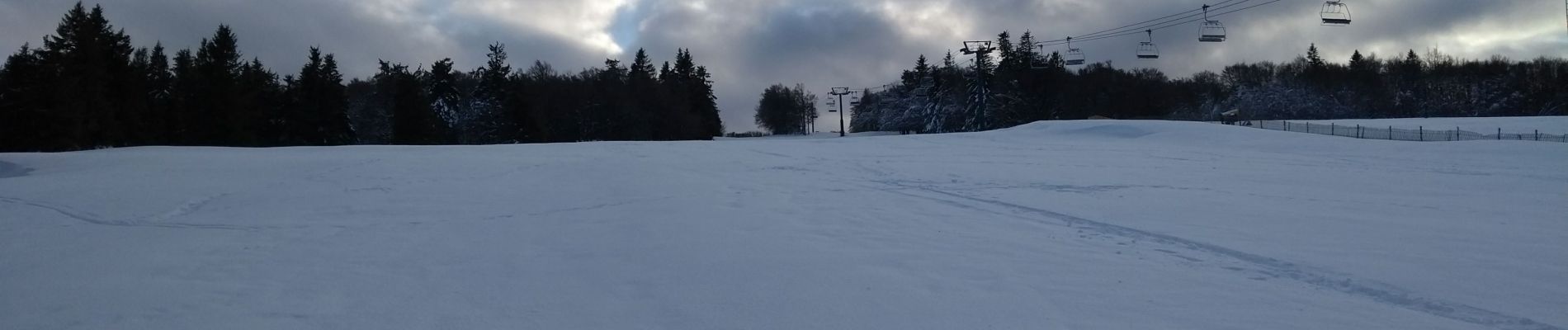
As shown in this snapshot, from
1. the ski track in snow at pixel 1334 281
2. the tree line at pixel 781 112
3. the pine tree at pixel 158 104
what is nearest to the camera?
the ski track in snow at pixel 1334 281

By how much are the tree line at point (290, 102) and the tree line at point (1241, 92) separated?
2542 cm

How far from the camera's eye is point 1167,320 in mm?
6980

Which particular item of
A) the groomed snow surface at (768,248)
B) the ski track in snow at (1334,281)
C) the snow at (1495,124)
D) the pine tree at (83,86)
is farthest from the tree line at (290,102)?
the snow at (1495,124)

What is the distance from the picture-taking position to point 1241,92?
104 meters

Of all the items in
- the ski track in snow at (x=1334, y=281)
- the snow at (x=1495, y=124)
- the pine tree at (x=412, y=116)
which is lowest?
the ski track in snow at (x=1334, y=281)

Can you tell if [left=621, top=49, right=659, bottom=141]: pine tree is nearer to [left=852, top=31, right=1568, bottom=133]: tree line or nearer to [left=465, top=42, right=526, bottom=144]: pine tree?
[left=465, top=42, right=526, bottom=144]: pine tree

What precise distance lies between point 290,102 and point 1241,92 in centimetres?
9464

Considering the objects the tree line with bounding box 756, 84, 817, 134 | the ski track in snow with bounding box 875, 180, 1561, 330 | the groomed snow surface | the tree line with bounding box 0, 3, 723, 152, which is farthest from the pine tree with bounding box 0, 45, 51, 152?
the tree line with bounding box 756, 84, 817, 134

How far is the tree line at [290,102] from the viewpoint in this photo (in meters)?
33.7

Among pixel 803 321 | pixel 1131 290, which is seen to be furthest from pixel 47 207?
pixel 1131 290

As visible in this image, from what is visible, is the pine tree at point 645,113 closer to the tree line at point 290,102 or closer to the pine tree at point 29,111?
the tree line at point 290,102

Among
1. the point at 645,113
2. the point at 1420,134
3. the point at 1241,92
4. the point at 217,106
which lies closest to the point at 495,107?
the point at 645,113

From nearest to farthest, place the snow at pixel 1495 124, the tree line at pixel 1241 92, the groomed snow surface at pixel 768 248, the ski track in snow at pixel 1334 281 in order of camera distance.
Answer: the ski track in snow at pixel 1334 281
the groomed snow surface at pixel 768 248
the snow at pixel 1495 124
the tree line at pixel 1241 92

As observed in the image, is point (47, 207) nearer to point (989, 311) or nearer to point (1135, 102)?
point (989, 311)
